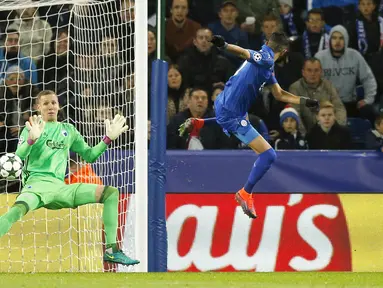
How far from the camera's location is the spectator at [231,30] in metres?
13.0

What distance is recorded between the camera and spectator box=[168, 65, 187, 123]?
12250 millimetres

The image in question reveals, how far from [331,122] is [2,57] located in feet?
11.8

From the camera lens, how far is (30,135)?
9.52 m

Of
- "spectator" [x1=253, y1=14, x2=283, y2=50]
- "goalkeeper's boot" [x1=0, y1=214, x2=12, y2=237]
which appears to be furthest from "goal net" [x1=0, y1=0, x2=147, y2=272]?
"spectator" [x1=253, y1=14, x2=283, y2=50]

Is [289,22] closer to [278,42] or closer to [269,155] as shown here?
[278,42]

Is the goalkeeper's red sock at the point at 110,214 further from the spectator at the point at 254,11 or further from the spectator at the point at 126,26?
the spectator at the point at 254,11

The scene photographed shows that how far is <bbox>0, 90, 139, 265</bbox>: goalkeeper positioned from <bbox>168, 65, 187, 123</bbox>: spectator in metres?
2.43

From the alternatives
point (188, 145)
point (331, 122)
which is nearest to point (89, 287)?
point (188, 145)

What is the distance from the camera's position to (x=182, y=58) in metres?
12.7

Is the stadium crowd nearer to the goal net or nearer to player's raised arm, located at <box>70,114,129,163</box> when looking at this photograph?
the goal net

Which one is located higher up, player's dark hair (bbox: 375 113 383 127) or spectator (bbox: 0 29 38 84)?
spectator (bbox: 0 29 38 84)

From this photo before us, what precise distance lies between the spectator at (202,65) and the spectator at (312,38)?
2.98 ft

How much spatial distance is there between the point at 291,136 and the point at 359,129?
1001mm

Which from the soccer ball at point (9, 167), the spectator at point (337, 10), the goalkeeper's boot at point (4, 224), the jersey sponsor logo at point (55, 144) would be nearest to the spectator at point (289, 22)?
the spectator at point (337, 10)
